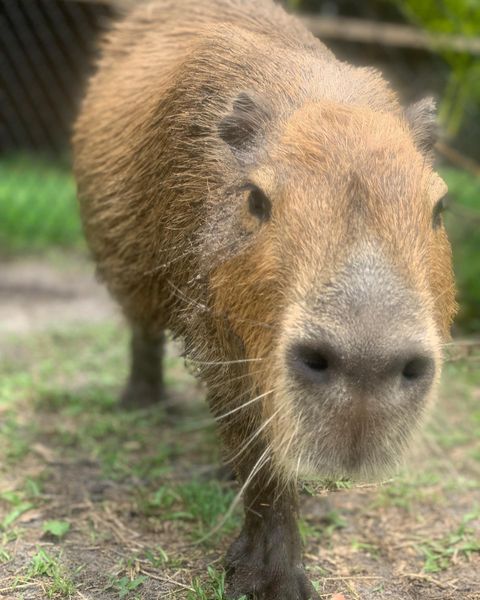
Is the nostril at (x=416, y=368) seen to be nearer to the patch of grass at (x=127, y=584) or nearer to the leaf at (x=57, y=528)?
the patch of grass at (x=127, y=584)

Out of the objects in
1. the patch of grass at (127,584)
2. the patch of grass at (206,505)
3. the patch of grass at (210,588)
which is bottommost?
the patch of grass at (206,505)

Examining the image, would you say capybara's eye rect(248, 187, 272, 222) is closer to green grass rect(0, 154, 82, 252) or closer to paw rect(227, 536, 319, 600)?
paw rect(227, 536, 319, 600)

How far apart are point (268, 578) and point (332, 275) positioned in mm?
1209

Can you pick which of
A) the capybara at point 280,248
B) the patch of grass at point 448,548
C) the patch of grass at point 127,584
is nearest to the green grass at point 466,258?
the patch of grass at point 448,548

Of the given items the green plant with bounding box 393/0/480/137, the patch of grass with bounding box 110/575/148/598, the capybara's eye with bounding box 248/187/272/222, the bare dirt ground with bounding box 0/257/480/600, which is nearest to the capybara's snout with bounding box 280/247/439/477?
the capybara's eye with bounding box 248/187/272/222

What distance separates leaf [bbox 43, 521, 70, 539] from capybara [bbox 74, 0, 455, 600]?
71 centimetres

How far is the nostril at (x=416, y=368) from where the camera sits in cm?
215

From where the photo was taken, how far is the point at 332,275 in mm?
2197

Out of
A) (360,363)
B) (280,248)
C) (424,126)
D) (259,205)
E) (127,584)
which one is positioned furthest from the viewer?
(127,584)

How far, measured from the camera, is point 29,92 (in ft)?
32.7

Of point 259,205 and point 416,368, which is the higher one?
point 259,205

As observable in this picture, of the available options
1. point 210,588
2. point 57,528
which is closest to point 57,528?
point 57,528

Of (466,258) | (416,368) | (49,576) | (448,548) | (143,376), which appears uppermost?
(416,368)

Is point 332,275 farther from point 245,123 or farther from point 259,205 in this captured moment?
point 245,123
